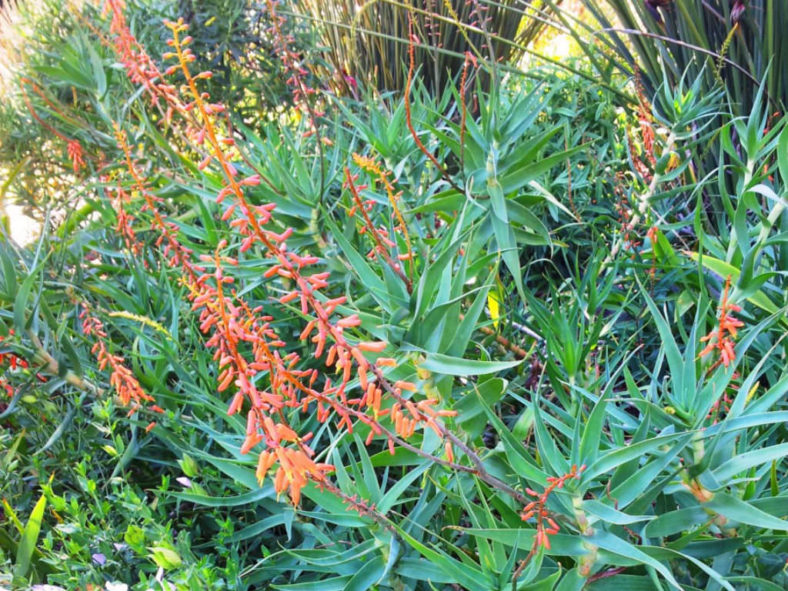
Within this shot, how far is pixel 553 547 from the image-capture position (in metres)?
0.64

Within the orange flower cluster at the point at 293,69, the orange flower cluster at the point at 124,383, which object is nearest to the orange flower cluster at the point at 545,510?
the orange flower cluster at the point at 124,383

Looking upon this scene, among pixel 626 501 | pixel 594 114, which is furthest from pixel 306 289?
pixel 594 114

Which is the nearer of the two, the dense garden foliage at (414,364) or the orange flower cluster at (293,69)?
the dense garden foliage at (414,364)

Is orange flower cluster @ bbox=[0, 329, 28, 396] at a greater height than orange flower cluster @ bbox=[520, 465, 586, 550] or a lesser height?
lesser

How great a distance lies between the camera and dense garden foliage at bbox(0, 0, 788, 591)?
646 mm

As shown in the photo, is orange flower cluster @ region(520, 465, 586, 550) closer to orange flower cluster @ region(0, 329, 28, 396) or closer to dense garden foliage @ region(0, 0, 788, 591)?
dense garden foliage @ region(0, 0, 788, 591)

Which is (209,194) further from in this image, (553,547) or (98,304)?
(553,547)

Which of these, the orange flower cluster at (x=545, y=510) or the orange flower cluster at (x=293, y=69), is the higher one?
the orange flower cluster at (x=293, y=69)

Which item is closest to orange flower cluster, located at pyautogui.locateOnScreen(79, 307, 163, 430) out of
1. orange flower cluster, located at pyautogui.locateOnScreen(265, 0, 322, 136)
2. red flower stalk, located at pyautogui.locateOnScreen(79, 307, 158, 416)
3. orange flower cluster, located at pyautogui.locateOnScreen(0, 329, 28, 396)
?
red flower stalk, located at pyautogui.locateOnScreen(79, 307, 158, 416)

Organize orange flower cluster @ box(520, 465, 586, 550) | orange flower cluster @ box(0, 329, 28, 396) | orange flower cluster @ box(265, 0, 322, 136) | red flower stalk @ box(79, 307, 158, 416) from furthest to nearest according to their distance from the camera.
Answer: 1. orange flower cluster @ box(265, 0, 322, 136)
2. orange flower cluster @ box(0, 329, 28, 396)
3. red flower stalk @ box(79, 307, 158, 416)
4. orange flower cluster @ box(520, 465, 586, 550)

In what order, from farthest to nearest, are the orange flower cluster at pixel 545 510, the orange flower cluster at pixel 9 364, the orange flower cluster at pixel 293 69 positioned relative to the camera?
the orange flower cluster at pixel 293 69 < the orange flower cluster at pixel 9 364 < the orange flower cluster at pixel 545 510

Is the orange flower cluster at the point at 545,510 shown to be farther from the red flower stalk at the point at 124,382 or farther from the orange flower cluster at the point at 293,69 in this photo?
the orange flower cluster at the point at 293,69

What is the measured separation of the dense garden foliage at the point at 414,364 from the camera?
0.65 meters

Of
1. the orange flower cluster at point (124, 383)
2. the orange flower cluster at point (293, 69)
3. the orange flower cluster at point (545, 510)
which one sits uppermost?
the orange flower cluster at point (293, 69)
